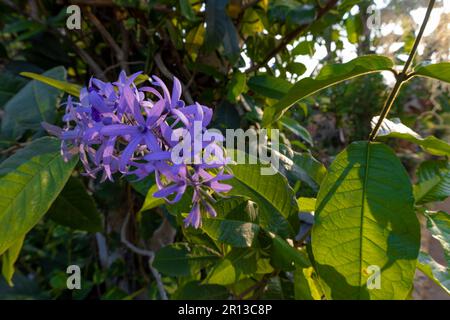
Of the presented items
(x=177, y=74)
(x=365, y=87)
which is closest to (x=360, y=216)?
(x=177, y=74)

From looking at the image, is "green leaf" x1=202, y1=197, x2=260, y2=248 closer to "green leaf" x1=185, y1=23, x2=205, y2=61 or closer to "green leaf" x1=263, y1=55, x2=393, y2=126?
"green leaf" x1=263, y1=55, x2=393, y2=126

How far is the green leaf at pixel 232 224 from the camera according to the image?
49 cm

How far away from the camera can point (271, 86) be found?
87cm

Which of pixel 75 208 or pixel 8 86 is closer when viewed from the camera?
pixel 75 208

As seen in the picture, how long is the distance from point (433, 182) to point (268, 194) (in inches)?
10.9

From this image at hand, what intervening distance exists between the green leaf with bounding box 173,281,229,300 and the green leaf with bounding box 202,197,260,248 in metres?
0.26

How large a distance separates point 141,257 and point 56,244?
582 millimetres

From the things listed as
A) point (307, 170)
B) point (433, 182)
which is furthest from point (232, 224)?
point (433, 182)

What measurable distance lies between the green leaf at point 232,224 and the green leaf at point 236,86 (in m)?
0.41

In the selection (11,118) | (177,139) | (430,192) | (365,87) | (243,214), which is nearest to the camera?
(177,139)

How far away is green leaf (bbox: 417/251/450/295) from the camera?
50 centimetres

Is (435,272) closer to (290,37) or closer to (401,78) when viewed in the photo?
(401,78)
